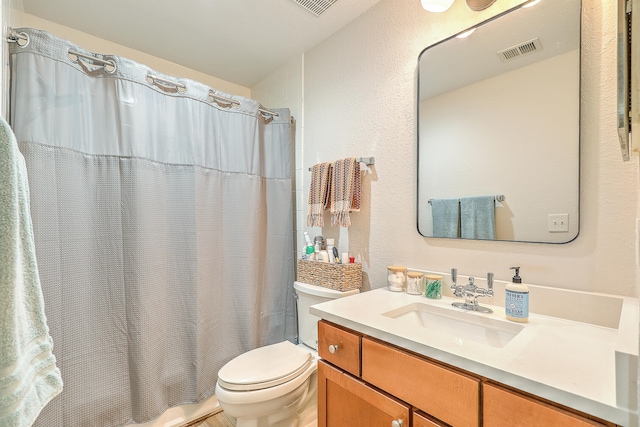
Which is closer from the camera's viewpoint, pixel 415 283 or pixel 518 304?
pixel 518 304

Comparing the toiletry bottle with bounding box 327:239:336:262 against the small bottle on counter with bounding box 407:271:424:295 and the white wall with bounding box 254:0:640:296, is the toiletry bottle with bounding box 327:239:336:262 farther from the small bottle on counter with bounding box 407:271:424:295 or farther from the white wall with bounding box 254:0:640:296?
the small bottle on counter with bounding box 407:271:424:295

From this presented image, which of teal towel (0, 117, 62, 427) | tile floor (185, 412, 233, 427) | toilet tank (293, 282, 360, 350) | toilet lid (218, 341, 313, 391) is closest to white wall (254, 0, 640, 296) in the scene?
toilet tank (293, 282, 360, 350)

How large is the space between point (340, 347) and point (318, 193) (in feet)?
3.20

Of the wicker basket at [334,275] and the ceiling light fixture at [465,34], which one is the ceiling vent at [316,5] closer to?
the ceiling light fixture at [465,34]

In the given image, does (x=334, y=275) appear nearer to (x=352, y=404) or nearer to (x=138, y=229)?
(x=352, y=404)

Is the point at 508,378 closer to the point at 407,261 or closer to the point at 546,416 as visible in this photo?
the point at 546,416

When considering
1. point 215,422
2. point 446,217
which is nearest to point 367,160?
point 446,217

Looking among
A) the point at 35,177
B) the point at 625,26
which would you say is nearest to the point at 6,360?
the point at 35,177

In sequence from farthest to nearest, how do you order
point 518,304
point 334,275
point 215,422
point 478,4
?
point 215,422
point 334,275
point 478,4
point 518,304

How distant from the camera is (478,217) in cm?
123

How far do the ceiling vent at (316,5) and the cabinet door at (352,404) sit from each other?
176cm

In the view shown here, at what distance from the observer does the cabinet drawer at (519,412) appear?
1.94 feet

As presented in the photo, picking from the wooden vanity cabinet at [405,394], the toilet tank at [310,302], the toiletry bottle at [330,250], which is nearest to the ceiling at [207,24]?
the toiletry bottle at [330,250]

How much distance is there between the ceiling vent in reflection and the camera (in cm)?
110
